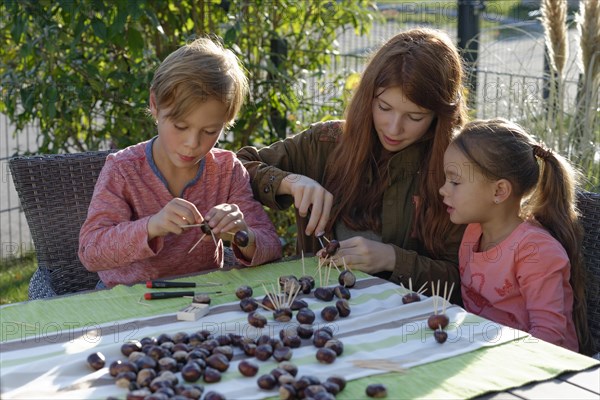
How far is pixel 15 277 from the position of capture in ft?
15.6

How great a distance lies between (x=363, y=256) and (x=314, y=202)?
0.79ft

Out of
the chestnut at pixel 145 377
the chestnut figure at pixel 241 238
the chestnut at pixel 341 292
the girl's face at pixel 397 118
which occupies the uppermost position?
the girl's face at pixel 397 118

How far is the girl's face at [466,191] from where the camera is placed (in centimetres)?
252

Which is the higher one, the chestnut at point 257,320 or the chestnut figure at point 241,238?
the chestnut figure at point 241,238

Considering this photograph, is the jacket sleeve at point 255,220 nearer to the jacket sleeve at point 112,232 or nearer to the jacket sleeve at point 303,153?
the jacket sleeve at point 303,153

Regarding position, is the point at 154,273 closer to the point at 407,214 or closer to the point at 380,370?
the point at 407,214

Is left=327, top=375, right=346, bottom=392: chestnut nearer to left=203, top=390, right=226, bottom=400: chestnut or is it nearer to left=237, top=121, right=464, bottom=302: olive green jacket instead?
left=203, top=390, right=226, bottom=400: chestnut

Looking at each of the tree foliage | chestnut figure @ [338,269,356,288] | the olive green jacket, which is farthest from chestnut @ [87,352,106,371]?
the tree foliage

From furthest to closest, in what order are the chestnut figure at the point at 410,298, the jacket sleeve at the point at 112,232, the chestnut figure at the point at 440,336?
the jacket sleeve at the point at 112,232
the chestnut figure at the point at 410,298
the chestnut figure at the point at 440,336

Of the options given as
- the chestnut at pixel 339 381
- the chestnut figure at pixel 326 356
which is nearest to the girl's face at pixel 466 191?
the chestnut figure at pixel 326 356

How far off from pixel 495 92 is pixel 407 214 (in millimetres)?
2014

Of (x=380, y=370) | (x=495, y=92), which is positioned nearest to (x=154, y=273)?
(x=380, y=370)

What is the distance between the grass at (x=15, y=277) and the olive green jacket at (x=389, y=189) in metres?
2.01

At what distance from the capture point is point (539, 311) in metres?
2.34
